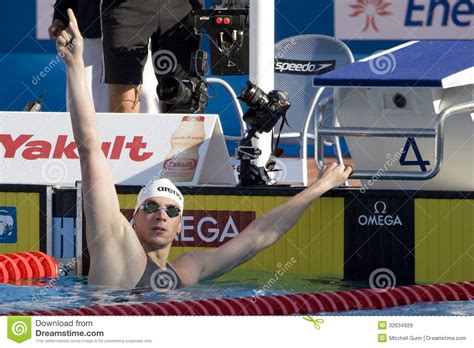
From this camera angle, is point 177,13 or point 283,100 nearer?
point 283,100

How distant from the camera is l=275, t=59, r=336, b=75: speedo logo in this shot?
1152cm

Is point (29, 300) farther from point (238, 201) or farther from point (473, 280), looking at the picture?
point (473, 280)

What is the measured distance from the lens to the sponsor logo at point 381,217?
838 centimetres

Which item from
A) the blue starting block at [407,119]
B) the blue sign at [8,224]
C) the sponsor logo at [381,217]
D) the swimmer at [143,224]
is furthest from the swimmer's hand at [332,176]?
the blue sign at [8,224]

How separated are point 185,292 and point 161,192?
589mm

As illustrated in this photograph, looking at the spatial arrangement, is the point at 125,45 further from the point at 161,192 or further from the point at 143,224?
the point at 143,224

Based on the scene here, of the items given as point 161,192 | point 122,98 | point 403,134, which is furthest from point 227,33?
point 161,192

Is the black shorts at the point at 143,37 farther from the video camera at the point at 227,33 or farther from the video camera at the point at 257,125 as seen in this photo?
the video camera at the point at 257,125
